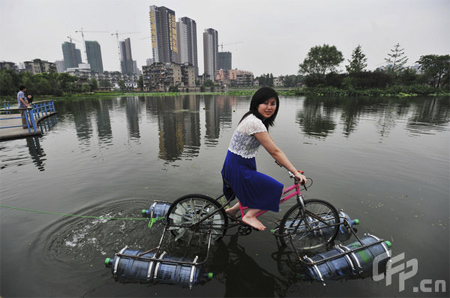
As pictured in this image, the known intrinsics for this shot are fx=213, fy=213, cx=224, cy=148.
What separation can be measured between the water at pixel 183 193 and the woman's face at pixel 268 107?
2.38m

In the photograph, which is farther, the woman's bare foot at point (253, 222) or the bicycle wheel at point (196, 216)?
the bicycle wheel at point (196, 216)

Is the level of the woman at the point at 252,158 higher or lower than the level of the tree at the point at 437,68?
lower

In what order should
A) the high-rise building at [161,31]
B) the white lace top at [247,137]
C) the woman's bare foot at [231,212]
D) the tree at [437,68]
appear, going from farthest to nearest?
the high-rise building at [161,31]
the tree at [437,68]
the woman's bare foot at [231,212]
the white lace top at [247,137]

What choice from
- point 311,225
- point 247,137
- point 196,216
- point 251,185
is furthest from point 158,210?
point 311,225

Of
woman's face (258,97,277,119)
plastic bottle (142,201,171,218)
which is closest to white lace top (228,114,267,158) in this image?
woman's face (258,97,277,119)

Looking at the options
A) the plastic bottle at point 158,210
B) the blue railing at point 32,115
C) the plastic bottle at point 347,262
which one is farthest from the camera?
the blue railing at point 32,115

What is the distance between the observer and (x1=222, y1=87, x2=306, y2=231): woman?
9.50ft

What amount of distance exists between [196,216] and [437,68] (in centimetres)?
9966

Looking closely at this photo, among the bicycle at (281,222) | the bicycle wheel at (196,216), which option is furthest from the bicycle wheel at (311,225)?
the bicycle wheel at (196,216)

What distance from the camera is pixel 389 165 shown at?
747 centimetres

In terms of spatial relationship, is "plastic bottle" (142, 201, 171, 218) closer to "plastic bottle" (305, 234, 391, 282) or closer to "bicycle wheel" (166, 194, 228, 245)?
"bicycle wheel" (166, 194, 228, 245)

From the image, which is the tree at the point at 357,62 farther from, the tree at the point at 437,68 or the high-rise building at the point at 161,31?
the high-rise building at the point at 161,31

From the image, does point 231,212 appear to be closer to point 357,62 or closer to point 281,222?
point 281,222

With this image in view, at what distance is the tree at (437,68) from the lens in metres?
68.6
